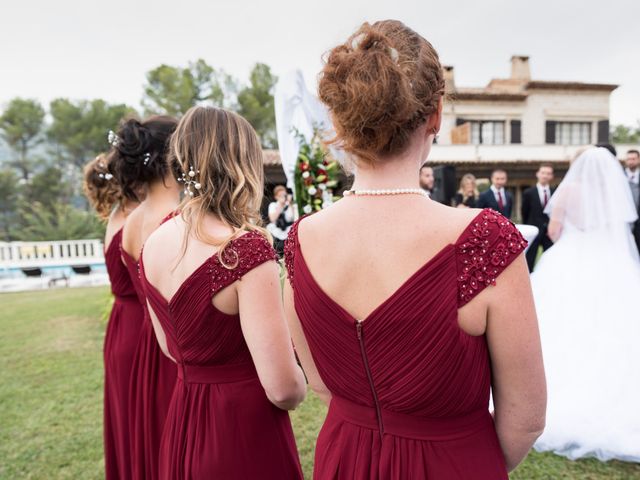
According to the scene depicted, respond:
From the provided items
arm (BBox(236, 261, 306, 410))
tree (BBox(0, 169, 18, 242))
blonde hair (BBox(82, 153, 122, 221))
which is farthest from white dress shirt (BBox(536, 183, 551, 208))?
tree (BBox(0, 169, 18, 242))

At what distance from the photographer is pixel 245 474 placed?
183 cm

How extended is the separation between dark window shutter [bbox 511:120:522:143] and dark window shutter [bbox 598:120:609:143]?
498 centimetres

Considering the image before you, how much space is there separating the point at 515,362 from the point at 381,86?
73 cm

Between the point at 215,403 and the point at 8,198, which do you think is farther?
the point at 8,198

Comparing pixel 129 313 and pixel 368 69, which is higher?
pixel 368 69

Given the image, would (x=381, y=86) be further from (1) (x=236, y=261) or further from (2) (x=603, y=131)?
(2) (x=603, y=131)

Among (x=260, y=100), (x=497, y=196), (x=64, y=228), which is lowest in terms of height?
(x=64, y=228)

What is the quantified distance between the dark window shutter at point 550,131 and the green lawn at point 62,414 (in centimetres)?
2734

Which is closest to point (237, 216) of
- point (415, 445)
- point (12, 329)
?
point (415, 445)

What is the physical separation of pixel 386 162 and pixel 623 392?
3171 millimetres

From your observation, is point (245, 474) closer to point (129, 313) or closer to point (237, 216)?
point (237, 216)

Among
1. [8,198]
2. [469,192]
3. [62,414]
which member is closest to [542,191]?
[469,192]

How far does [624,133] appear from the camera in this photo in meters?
49.5

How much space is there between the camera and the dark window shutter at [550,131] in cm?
2827
